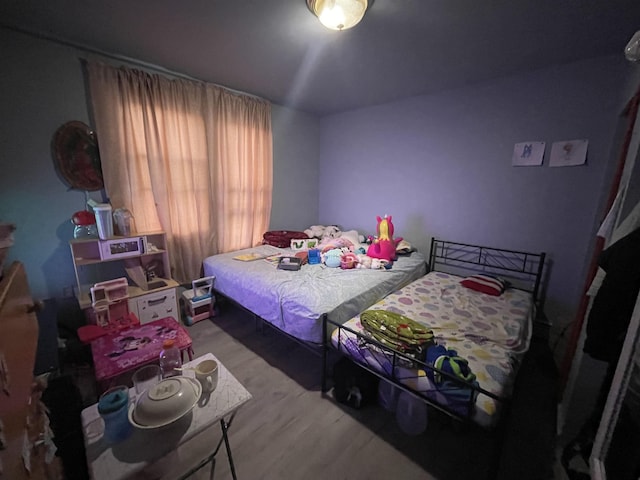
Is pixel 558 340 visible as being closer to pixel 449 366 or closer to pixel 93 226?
pixel 449 366

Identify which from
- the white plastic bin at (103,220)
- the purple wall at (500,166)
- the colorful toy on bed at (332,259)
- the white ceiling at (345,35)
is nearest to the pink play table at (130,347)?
the white plastic bin at (103,220)

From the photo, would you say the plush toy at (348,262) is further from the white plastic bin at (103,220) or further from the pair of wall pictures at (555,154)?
the white plastic bin at (103,220)

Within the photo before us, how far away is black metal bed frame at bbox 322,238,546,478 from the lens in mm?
1239

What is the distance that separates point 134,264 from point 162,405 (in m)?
1.96

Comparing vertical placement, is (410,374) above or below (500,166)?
below

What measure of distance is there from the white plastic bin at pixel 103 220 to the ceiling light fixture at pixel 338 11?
2232 millimetres

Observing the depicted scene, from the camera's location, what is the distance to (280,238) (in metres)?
3.54

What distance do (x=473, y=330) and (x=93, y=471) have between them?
81.3 inches

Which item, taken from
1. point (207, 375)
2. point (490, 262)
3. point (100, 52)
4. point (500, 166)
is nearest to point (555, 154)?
point (500, 166)

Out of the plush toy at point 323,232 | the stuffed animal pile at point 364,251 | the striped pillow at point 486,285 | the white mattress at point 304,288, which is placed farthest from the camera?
the plush toy at point 323,232

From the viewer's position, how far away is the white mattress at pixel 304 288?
6.28ft

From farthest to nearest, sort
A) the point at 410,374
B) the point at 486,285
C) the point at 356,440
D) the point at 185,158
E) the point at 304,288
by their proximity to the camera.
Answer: the point at 185,158, the point at 486,285, the point at 304,288, the point at 356,440, the point at 410,374

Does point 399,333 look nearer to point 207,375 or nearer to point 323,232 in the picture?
point 207,375

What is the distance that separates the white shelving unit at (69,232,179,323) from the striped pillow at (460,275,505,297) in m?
2.89
